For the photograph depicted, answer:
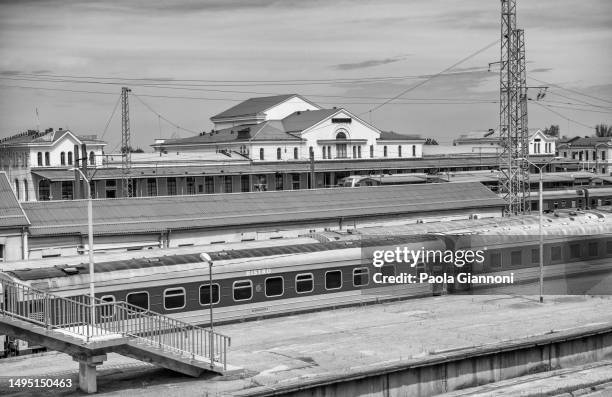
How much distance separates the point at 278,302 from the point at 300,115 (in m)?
67.3

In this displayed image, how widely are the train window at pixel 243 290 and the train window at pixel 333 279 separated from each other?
3.67 m

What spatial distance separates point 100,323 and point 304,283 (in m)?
11.8

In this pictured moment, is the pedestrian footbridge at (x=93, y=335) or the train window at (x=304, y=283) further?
the train window at (x=304, y=283)

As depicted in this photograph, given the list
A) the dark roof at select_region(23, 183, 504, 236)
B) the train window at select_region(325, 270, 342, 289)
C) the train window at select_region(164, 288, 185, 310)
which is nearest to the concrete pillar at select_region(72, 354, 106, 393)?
the train window at select_region(164, 288, 185, 310)

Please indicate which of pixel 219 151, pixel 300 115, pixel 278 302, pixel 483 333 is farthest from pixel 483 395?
pixel 300 115

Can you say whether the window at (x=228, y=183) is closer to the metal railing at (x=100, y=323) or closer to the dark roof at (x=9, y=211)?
the dark roof at (x=9, y=211)

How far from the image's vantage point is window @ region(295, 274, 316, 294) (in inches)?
1315

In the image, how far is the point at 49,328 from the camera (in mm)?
21422

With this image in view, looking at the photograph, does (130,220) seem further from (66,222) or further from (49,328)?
(49,328)

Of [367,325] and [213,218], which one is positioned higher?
[213,218]

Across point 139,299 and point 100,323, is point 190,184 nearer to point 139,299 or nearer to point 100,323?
point 139,299

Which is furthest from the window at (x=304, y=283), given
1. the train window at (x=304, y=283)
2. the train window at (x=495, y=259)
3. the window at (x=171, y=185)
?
the window at (x=171, y=185)

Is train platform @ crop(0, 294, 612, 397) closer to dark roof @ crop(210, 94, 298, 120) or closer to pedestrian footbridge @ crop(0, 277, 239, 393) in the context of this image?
pedestrian footbridge @ crop(0, 277, 239, 393)

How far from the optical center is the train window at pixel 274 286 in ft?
107
